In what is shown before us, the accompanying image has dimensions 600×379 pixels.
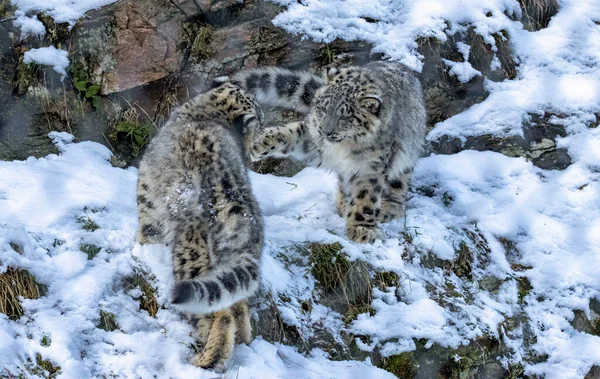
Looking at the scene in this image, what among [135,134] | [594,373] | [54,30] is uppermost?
[54,30]

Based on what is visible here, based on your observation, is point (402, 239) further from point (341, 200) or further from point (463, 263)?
point (341, 200)

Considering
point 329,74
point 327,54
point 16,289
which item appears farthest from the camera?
point 327,54

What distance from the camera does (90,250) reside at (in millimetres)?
3398

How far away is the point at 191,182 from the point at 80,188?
35.7 inches

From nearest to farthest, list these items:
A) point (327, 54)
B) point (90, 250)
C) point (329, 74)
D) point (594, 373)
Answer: point (90, 250)
point (594, 373)
point (329, 74)
point (327, 54)

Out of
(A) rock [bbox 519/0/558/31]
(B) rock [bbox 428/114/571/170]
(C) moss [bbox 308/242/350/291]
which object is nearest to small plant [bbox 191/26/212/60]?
(B) rock [bbox 428/114/571/170]

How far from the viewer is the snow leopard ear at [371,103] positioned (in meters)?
4.36

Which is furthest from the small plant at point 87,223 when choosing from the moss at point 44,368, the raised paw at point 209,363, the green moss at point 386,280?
the green moss at point 386,280

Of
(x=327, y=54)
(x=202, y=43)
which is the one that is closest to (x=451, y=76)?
(x=327, y=54)

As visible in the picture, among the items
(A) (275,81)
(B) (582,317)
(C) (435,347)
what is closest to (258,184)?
(A) (275,81)

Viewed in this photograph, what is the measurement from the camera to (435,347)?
3.66m

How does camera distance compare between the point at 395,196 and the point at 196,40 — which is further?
the point at 196,40

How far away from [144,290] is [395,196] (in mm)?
2021

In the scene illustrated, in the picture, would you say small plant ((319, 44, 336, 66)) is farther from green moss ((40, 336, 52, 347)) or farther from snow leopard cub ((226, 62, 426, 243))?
green moss ((40, 336, 52, 347))
